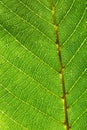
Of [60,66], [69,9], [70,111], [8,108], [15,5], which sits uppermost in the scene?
[69,9]

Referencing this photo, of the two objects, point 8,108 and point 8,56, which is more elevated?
point 8,56

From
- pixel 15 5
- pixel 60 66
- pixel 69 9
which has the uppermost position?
pixel 69 9

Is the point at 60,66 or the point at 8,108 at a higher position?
the point at 60,66

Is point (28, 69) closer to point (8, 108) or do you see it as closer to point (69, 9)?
point (8, 108)

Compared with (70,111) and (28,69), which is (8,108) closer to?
(28,69)

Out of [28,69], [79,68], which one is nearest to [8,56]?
[28,69]

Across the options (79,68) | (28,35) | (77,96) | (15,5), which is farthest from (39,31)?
(77,96)
